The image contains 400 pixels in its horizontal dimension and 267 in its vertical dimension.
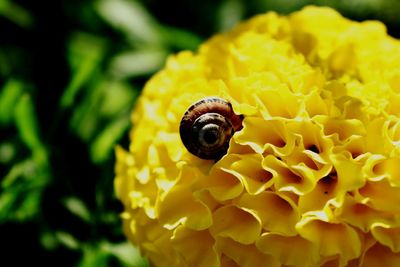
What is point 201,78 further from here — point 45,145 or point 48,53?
point 48,53

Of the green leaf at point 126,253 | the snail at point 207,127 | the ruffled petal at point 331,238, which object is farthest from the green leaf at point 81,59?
the ruffled petal at point 331,238

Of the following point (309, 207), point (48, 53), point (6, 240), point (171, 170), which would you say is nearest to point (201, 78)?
point (171, 170)

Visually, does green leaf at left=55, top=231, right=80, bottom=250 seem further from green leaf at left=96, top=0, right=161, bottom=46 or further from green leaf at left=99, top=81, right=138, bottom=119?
green leaf at left=96, top=0, right=161, bottom=46

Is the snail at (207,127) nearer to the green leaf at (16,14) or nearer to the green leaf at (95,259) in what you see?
the green leaf at (95,259)

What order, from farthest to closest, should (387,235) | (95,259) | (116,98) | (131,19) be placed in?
(131,19), (116,98), (95,259), (387,235)

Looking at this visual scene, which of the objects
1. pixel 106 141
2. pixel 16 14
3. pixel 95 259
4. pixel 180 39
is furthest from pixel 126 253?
pixel 16 14

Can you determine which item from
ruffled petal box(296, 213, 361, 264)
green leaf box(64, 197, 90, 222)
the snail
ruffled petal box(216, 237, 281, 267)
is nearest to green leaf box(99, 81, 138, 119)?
green leaf box(64, 197, 90, 222)

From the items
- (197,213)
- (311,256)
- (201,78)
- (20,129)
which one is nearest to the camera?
(311,256)

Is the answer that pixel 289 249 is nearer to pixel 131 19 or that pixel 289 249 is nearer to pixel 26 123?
pixel 26 123
